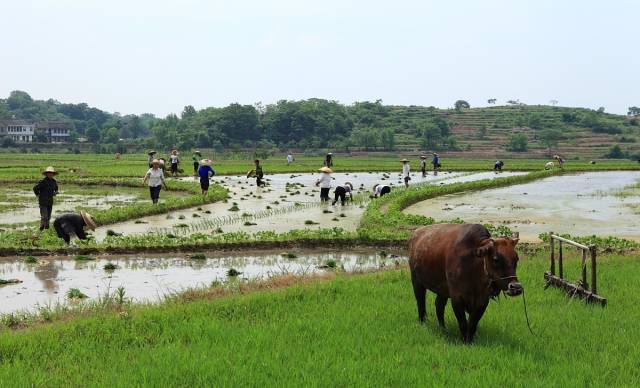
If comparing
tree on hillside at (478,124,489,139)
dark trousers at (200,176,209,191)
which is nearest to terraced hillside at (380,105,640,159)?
tree on hillside at (478,124,489,139)

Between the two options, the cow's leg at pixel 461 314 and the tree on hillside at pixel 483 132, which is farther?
the tree on hillside at pixel 483 132

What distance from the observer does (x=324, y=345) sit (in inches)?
244

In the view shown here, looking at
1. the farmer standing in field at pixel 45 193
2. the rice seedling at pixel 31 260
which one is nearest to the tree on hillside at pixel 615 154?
the farmer standing in field at pixel 45 193

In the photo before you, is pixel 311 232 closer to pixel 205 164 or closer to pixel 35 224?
pixel 35 224

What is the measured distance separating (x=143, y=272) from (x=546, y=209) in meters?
15.2

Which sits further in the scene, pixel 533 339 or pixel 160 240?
pixel 160 240

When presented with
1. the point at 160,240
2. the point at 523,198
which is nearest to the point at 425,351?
the point at 160,240

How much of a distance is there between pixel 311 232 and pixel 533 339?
28.0 ft

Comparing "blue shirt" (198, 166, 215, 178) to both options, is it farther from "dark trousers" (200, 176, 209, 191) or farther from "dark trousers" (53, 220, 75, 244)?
"dark trousers" (53, 220, 75, 244)

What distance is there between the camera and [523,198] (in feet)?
86.1

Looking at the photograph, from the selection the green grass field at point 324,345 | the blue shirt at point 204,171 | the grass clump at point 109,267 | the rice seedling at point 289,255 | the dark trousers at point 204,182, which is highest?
the blue shirt at point 204,171

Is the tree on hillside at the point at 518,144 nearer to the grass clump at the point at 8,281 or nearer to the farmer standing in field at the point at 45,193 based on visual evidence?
the farmer standing in field at the point at 45,193

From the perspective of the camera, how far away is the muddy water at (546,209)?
17.3m

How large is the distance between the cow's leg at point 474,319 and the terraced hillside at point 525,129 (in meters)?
75.4
